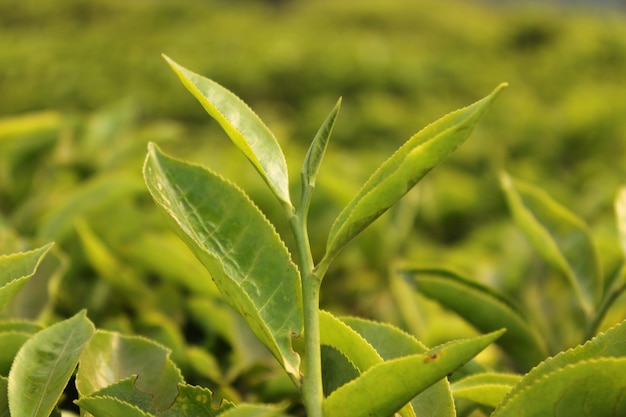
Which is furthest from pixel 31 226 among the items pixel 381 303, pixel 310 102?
pixel 310 102

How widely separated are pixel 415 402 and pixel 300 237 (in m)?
0.30

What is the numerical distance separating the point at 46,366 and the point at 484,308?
2.50 feet

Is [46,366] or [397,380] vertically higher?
[397,380]

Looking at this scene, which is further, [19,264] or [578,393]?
[19,264]

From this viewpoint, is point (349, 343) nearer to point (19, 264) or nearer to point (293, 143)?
point (19, 264)

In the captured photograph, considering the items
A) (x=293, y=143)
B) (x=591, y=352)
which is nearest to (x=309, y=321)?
(x=591, y=352)

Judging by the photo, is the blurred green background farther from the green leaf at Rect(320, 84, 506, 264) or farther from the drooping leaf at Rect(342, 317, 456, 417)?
the green leaf at Rect(320, 84, 506, 264)

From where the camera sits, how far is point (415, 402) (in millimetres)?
1050

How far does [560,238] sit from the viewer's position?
1.63m

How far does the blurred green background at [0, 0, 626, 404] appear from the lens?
6.14ft

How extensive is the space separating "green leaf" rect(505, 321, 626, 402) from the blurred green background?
2.23 feet

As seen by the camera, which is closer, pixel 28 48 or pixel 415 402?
pixel 415 402

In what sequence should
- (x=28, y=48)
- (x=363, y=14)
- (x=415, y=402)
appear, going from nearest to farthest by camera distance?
(x=415, y=402), (x=28, y=48), (x=363, y=14)

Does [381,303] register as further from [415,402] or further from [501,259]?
[415,402]
